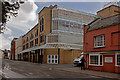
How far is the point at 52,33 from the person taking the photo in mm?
30641

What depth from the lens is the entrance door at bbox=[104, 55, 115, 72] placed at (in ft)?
46.4

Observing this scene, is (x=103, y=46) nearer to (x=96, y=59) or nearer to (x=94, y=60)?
(x=96, y=59)

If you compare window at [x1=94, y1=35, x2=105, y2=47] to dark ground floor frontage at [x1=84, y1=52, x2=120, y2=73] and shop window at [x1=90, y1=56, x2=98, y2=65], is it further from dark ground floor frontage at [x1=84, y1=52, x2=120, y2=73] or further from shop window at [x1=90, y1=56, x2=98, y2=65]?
shop window at [x1=90, y1=56, x2=98, y2=65]

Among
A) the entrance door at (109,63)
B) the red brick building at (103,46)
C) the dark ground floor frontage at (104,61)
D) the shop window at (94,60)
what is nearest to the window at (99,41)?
the red brick building at (103,46)

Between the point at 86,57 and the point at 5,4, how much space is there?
13299 millimetres

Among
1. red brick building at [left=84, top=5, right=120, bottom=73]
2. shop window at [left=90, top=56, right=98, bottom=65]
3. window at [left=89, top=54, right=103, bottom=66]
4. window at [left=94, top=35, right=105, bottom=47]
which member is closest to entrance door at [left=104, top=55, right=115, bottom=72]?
red brick building at [left=84, top=5, right=120, bottom=73]

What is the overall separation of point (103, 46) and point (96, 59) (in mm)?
1806

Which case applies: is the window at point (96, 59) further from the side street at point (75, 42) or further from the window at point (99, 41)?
the window at point (99, 41)

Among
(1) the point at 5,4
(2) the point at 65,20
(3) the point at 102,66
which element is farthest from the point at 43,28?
(1) the point at 5,4

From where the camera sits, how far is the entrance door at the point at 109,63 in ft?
46.4

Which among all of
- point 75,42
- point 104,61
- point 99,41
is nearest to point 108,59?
point 104,61

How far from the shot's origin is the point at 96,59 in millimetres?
16250

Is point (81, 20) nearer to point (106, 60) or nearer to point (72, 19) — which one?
point (72, 19)

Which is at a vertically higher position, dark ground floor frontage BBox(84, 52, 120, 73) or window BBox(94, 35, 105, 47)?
window BBox(94, 35, 105, 47)
